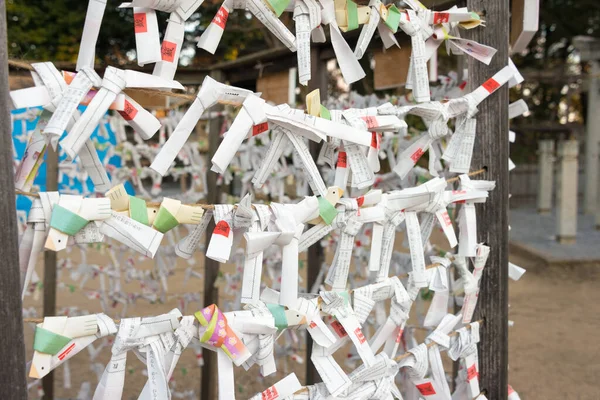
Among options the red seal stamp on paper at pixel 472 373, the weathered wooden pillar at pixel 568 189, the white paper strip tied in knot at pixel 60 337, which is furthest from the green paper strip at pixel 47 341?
the weathered wooden pillar at pixel 568 189

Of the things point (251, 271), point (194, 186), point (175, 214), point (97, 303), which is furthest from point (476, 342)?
point (97, 303)

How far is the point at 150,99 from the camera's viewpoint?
227 cm

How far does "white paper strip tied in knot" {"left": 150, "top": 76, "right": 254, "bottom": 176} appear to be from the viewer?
0.86 m

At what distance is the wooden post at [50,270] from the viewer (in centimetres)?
244

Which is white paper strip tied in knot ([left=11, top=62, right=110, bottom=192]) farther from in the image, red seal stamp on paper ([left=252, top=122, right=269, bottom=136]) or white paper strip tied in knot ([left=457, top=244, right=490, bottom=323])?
white paper strip tied in knot ([left=457, top=244, right=490, bottom=323])

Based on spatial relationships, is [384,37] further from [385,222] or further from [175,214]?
[175,214]

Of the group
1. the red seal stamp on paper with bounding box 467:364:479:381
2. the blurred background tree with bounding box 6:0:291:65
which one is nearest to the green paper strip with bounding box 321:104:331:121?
the red seal stamp on paper with bounding box 467:364:479:381

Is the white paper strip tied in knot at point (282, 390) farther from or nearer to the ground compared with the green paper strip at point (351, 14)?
nearer to the ground

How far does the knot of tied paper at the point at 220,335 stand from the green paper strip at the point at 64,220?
21 cm

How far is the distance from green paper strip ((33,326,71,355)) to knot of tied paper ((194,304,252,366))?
0.18 m

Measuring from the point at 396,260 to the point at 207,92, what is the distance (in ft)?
4.22

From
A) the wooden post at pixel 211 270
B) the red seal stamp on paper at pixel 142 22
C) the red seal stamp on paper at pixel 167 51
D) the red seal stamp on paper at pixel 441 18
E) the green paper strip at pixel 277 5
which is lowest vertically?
the wooden post at pixel 211 270

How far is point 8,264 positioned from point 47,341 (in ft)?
0.36

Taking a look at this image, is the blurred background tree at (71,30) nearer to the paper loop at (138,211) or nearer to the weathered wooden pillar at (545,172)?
the weathered wooden pillar at (545,172)
